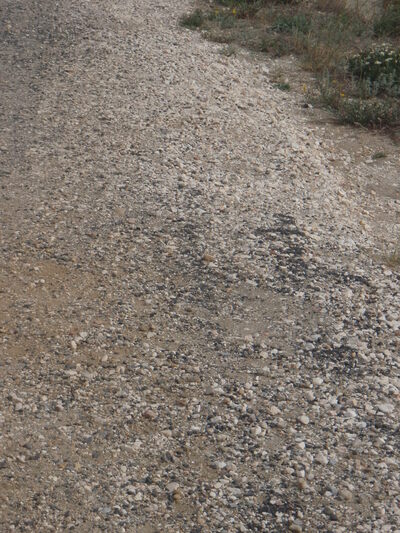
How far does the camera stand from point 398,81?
27.5ft

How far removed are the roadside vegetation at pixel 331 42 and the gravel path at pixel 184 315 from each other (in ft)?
2.53

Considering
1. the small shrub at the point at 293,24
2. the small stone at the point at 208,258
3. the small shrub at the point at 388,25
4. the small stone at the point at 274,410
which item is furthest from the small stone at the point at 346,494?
the small shrub at the point at 388,25

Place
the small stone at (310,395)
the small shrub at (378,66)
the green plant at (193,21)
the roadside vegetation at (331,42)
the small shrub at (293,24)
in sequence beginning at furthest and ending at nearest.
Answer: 1. the small shrub at (293,24)
2. the green plant at (193,21)
3. the small shrub at (378,66)
4. the roadside vegetation at (331,42)
5. the small stone at (310,395)

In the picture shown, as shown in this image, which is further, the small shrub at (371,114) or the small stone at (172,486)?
the small shrub at (371,114)

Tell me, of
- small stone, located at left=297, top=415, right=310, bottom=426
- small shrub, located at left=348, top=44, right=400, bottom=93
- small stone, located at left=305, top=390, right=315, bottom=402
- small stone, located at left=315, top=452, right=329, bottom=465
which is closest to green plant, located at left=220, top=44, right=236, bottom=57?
small shrub, located at left=348, top=44, right=400, bottom=93

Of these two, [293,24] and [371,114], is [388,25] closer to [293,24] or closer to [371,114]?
[293,24]

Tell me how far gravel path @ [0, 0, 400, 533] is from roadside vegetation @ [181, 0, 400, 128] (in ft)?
2.53

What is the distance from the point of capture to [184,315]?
4820 millimetres

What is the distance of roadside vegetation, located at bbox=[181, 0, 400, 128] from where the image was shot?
8.16 m

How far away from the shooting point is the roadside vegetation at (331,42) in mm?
8156

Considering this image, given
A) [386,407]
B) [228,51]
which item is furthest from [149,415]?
[228,51]

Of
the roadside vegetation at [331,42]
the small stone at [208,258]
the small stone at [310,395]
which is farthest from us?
the roadside vegetation at [331,42]

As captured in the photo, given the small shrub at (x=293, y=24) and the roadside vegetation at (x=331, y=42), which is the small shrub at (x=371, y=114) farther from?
the small shrub at (x=293, y=24)

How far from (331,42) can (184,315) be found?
5.55m
